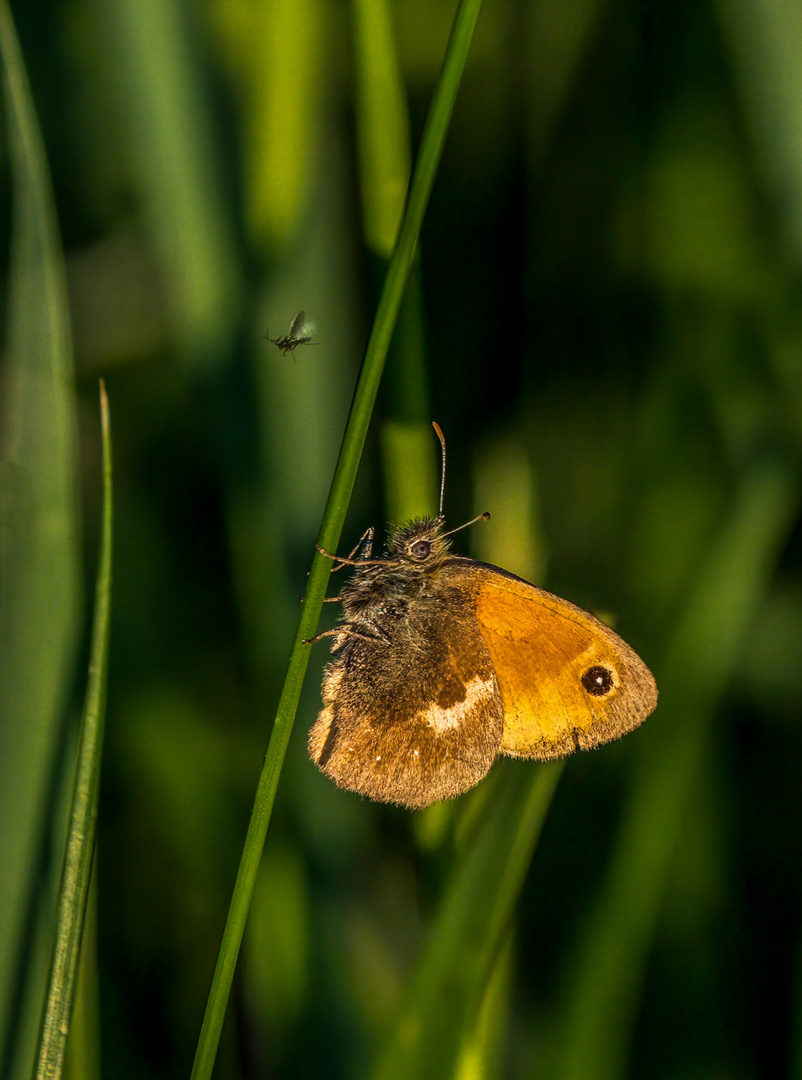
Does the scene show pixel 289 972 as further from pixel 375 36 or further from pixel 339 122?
pixel 339 122

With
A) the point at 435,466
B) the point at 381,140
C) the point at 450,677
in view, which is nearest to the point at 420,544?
the point at 435,466

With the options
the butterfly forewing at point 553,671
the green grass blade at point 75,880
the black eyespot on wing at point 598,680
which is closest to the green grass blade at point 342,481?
the green grass blade at point 75,880

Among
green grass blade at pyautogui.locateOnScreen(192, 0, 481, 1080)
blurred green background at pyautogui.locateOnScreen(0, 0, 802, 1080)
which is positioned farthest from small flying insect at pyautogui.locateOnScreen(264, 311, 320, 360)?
green grass blade at pyautogui.locateOnScreen(192, 0, 481, 1080)

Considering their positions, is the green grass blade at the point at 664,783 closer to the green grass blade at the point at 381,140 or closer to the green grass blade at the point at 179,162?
the green grass blade at the point at 381,140

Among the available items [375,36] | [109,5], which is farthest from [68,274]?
[375,36]

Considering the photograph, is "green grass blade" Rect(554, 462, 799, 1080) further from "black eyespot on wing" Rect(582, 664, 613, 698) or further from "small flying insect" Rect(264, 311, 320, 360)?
"small flying insect" Rect(264, 311, 320, 360)

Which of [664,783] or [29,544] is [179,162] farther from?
[664,783]
